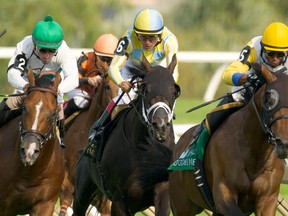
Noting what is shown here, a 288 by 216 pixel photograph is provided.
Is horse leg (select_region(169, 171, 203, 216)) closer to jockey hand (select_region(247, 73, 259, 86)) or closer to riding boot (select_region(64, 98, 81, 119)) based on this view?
jockey hand (select_region(247, 73, 259, 86))

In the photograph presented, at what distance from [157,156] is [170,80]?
2.92ft

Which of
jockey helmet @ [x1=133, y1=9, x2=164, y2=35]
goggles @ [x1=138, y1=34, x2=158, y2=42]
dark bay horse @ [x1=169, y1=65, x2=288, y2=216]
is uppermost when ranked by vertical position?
jockey helmet @ [x1=133, y1=9, x2=164, y2=35]

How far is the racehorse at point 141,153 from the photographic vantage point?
954cm

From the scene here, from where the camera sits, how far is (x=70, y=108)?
1320cm

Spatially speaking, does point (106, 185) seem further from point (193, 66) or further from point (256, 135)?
point (193, 66)

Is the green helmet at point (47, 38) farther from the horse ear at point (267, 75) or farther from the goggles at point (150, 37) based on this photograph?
the horse ear at point (267, 75)

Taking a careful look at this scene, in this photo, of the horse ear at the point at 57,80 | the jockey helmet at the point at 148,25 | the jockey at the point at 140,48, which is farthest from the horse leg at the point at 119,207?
the jockey helmet at the point at 148,25

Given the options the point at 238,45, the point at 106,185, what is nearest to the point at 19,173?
the point at 106,185

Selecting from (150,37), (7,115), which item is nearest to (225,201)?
(150,37)

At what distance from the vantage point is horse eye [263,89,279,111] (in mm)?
8461

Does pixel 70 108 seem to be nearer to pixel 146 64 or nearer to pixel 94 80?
pixel 94 80

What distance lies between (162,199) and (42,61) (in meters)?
1.64

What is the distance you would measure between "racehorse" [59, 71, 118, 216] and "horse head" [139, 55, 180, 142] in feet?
8.73

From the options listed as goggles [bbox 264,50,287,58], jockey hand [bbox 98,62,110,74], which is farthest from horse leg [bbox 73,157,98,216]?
goggles [bbox 264,50,287,58]
